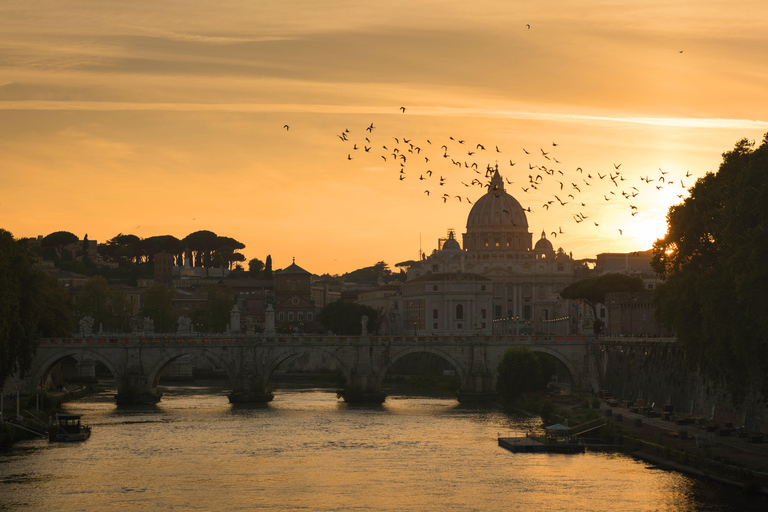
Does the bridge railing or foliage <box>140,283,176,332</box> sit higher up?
foliage <box>140,283,176,332</box>

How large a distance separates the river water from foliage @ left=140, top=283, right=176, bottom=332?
74.8 m

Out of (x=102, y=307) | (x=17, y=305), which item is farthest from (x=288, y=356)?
(x=102, y=307)

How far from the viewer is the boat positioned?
63844 mm

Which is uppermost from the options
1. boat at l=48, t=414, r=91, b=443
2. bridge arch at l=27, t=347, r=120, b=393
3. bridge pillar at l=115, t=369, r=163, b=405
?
bridge arch at l=27, t=347, r=120, b=393

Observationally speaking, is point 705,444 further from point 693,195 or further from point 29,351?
point 29,351

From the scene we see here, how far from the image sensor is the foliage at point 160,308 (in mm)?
151375

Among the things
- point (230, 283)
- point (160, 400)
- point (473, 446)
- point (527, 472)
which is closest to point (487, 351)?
point (160, 400)

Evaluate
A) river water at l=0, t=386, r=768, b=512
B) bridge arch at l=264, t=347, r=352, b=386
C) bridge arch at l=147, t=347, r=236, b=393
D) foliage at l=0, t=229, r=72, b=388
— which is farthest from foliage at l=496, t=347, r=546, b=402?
foliage at l=0, t=229, r=72, b=388

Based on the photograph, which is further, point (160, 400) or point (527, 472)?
point (160, 400)

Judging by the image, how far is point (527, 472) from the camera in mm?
53875

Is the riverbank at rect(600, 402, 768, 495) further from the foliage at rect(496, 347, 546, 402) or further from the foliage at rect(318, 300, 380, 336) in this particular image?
the foliage at rect(318, 300, 380, 336)

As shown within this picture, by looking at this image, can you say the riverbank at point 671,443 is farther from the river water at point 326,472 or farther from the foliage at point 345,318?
the foliage at point 345,318

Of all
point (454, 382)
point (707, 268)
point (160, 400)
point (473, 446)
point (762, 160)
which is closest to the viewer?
point (762, 160)

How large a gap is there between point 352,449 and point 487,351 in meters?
34.0
